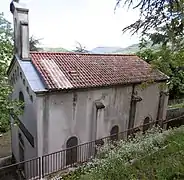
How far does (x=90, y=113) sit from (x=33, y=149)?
3747mm

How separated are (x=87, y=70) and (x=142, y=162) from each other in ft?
22.8

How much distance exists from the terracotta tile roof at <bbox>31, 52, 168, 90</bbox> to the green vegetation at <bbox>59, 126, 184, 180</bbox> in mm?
4280

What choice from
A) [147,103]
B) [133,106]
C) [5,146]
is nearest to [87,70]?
[133,106]

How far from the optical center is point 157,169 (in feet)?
24.1

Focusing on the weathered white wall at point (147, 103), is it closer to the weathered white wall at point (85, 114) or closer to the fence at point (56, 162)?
the weathered white wall at point (85, 114)

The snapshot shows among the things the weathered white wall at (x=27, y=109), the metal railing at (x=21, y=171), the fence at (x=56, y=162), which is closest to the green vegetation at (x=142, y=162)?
the fence at (x=56, y=162)

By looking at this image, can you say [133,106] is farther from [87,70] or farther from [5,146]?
[5,146]

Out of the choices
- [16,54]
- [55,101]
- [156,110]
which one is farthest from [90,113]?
[156,110]

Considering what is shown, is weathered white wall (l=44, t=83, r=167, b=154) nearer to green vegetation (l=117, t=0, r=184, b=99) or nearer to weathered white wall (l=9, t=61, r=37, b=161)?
weathered white wall (l=9, t=61, r=37, b=161)

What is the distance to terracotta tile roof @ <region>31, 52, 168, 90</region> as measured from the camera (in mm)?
11570


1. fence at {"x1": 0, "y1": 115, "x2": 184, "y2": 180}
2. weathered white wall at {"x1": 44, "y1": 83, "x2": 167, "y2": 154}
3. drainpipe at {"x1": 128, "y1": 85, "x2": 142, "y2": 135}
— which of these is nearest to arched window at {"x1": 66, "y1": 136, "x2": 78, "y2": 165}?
fence at {"x1": 0, "y1": 115, "x2": 184, "y2": 180}

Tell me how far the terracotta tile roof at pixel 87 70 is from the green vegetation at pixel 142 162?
14.0ft

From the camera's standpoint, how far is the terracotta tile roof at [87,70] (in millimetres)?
11570

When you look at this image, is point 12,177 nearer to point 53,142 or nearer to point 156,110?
point 53,142
